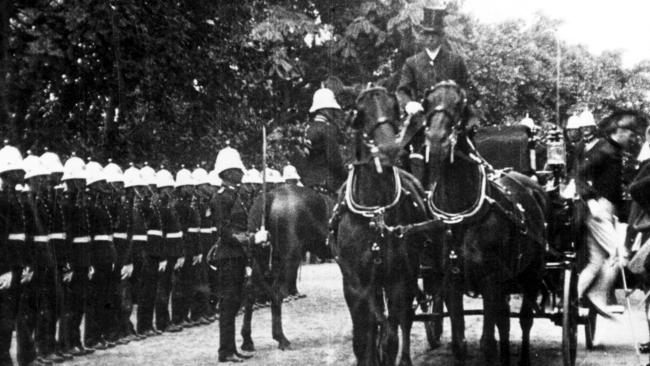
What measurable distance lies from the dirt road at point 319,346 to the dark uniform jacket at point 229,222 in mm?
1335

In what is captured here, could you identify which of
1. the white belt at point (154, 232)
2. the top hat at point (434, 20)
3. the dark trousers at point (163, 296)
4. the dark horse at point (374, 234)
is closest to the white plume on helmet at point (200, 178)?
the dark trousers at point (163, 296)

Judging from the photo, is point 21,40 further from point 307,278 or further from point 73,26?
point 307,278

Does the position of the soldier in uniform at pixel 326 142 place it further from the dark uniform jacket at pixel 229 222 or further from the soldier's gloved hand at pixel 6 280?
the soldier's gloved hand at pixel 6 280

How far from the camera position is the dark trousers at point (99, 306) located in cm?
1320

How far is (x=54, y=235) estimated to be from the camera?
481 inches

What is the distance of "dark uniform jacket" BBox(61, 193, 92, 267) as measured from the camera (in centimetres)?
1252

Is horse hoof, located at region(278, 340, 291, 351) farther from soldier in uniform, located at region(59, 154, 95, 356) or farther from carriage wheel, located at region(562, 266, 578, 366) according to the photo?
carriage wheel, located at region(562, 266, 578, 366)

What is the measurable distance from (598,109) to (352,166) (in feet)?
75.8

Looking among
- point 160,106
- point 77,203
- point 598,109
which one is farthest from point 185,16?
point 598,109

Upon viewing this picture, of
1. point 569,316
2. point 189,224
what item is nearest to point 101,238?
point 189,224

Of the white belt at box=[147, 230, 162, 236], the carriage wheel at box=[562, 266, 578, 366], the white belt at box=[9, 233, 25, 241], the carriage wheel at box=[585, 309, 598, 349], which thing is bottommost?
the carriage wheel at box=[585, 309, 598, 349]

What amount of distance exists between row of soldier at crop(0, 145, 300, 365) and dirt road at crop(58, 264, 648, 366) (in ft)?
1.50

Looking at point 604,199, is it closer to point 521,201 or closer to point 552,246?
point 521,201

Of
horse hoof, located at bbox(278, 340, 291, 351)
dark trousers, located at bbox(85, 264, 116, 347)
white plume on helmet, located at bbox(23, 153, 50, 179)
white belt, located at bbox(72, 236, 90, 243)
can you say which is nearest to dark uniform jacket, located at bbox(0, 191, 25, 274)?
white belt, located at bbox(72, 236, 90, 243)
